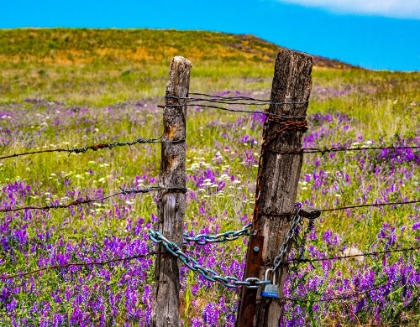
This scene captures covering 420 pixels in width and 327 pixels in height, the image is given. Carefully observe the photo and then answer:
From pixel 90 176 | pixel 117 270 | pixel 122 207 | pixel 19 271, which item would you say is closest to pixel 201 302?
pixel 117 270

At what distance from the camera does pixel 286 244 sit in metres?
2.75

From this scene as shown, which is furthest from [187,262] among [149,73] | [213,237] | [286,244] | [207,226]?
[149,73]

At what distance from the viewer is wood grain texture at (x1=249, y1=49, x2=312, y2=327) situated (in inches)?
100

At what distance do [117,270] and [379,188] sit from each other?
367 cm

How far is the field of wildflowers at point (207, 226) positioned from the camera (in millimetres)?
Answer: 3602

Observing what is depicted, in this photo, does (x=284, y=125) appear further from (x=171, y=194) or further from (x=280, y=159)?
(x=171, y=194)

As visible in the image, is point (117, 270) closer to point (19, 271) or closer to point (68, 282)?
point (68, 282)

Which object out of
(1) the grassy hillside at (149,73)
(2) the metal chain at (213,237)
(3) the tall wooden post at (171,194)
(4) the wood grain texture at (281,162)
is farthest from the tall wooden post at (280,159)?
(1) the grassy hillside at (149,73)

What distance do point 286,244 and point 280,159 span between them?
53 centimetres

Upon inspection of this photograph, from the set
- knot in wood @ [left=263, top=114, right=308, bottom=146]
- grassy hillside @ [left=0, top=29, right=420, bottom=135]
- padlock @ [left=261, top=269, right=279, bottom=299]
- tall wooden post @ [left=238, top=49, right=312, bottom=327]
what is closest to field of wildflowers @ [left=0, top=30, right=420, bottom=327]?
padlock @ [left=261, top=269, right=279, bottom=299]

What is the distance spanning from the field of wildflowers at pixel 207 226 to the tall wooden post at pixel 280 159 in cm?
68

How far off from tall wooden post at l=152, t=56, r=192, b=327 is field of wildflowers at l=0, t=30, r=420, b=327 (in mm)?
723

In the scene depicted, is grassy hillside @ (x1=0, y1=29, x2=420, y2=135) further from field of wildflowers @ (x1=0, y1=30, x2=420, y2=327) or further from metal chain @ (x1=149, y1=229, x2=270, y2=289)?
metal chain @ (x1=149, y1=229, x2=270, y2=289)

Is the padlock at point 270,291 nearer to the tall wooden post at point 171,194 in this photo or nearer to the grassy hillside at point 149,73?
the tall wooden post at point 171,194
